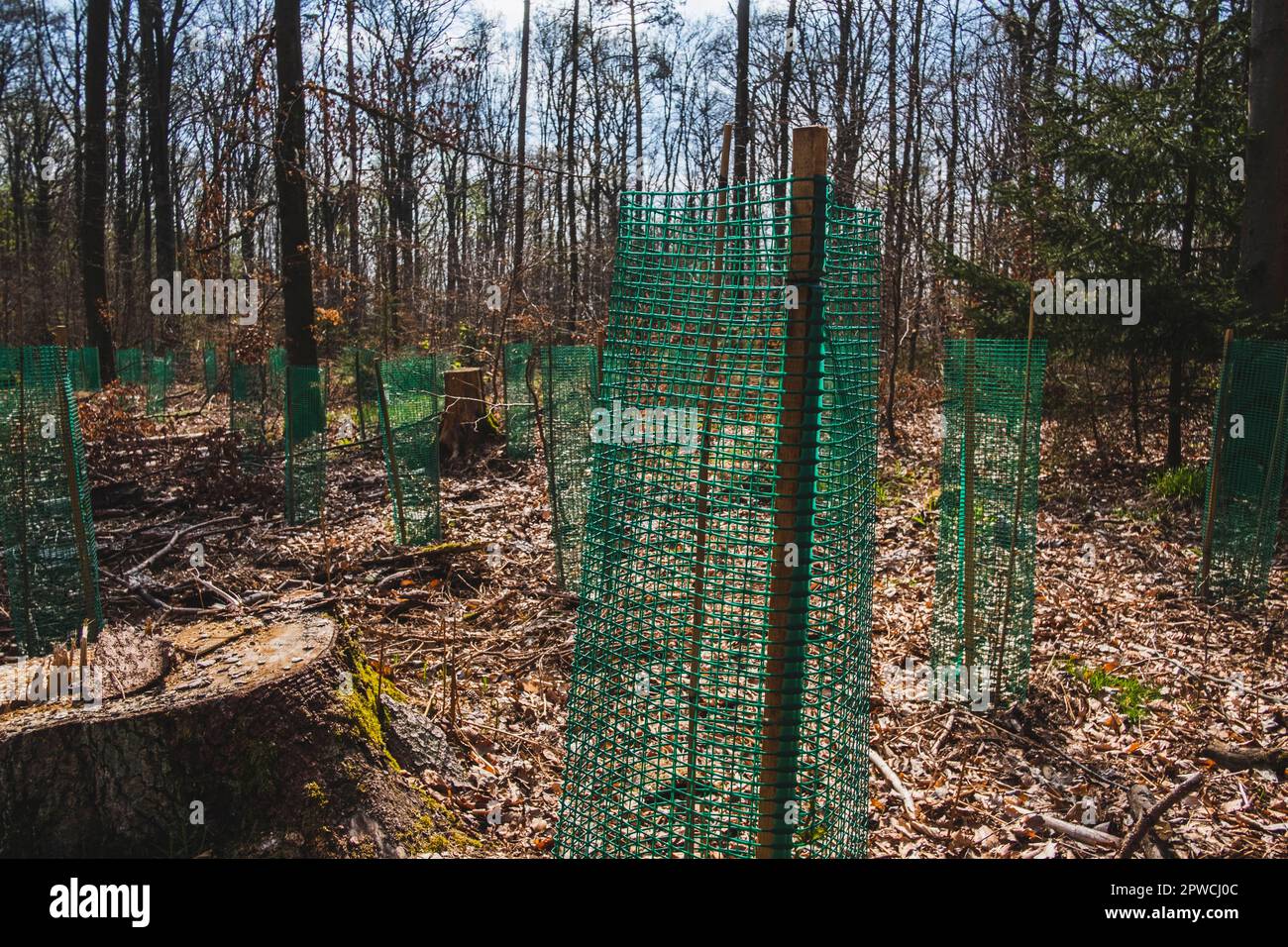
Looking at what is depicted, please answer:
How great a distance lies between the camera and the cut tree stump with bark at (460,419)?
455 inches

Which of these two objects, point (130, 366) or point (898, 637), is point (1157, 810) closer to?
point (898, 637)

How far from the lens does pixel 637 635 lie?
2740 millimetres

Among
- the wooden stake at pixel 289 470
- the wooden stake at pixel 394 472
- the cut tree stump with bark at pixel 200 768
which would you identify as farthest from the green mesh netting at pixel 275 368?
the cut tree stump with bark at pixel 200 768

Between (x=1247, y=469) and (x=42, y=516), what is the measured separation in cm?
929

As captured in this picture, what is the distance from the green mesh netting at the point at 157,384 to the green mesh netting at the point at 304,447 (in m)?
7.56

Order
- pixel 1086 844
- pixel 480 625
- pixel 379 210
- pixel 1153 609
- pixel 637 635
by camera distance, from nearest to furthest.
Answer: pixel 637 635, pixel 1086 844, pixel 480 625, pixel 1153 609, pixel 379 210

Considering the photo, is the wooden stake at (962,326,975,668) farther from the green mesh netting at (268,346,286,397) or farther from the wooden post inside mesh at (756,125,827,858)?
the green mesh netting at (268,346,286,397)

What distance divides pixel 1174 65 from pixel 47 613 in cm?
1201

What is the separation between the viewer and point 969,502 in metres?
4.89

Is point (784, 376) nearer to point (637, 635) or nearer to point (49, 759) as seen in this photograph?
point (637, 635)

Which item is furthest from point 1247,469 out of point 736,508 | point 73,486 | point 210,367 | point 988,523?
point 210,367

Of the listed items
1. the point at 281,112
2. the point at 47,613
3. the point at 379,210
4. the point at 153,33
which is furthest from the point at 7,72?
the point at 47,613

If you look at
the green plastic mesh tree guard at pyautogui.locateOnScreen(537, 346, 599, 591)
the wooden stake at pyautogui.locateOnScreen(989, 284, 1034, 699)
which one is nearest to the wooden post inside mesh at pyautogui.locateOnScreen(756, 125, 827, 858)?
the wooden stake at pyautogui.locateOnScreen(989, 284, 1034, 699)

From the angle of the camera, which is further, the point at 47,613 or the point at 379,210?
the point at 379,210
